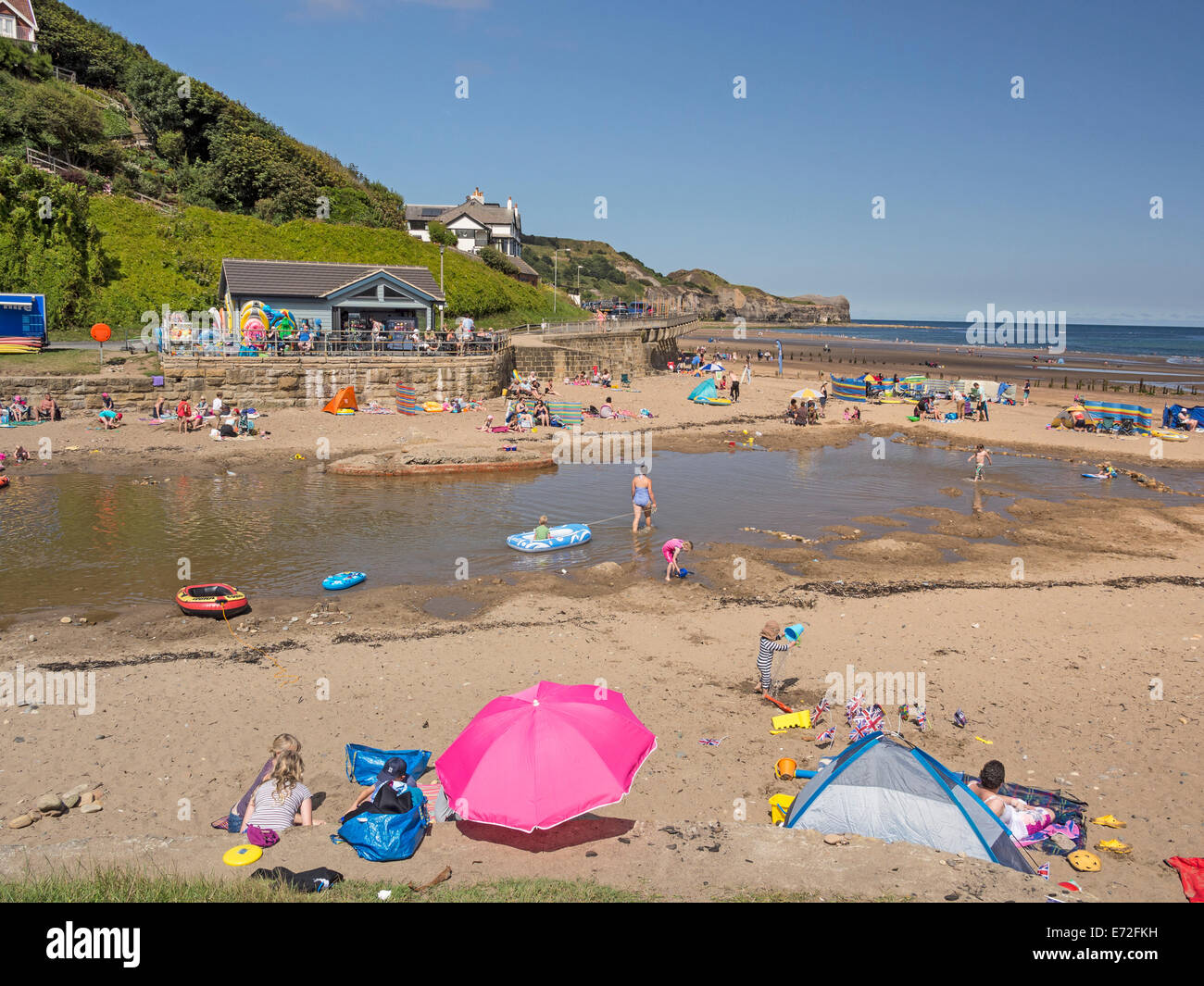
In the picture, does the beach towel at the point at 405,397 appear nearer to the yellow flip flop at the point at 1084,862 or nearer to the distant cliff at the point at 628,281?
the yellow flip flop at the point at 1084,862

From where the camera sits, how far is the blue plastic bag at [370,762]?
28.1 ft

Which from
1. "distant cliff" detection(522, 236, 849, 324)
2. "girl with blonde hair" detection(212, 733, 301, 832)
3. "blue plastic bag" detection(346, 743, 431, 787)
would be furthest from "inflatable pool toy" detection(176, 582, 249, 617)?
"distant cliff" detection(522, 236, 849, 324)

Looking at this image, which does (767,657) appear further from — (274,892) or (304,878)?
(274,892)

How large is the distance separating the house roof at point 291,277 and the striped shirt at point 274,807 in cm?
3228

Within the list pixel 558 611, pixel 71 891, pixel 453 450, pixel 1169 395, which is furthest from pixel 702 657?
pixel 1169 395

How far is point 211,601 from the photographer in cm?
1336

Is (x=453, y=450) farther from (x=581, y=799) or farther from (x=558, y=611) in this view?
(x=581, y=799)

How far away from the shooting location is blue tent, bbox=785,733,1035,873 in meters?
7.27

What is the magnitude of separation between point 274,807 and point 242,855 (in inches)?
31.0

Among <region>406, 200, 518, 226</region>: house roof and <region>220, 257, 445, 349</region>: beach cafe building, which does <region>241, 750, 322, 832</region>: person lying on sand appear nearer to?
<region>220, 257, 445, 349</region>: beach cafe building

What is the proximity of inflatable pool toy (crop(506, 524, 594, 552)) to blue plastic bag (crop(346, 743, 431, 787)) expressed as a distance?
28.9ft

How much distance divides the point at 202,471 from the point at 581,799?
20927 millimetres

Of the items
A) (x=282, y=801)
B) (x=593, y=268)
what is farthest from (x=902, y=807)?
(x=593, y=268)
